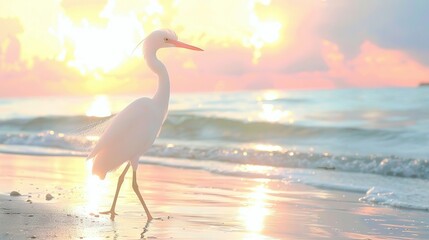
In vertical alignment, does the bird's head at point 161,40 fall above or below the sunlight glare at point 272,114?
below

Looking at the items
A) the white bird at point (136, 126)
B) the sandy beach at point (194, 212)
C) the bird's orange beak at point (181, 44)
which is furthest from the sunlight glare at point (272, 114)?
the white bird at point (136, 126)

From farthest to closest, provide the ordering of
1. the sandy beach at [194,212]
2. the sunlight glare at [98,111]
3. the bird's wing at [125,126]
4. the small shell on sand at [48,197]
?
the sunlight glare at [98,111]
the small shell on sand at [48,197]
the bird's wing at [125,126]
the sandy beach at [194,212]

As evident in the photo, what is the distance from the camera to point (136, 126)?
7.23 m

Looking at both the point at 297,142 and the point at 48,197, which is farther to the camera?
the point at 297,142

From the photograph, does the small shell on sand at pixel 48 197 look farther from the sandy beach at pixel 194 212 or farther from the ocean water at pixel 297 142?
the ocean water at pixel 297 142

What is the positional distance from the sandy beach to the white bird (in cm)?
52

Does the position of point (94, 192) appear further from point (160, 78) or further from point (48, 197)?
point (160, 78)

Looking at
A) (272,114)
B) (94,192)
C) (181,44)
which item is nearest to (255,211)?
(181,44)

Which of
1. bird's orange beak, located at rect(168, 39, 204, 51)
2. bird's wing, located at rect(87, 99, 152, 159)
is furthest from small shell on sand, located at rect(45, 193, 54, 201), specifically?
bird's orange beak, located at rect(168, 39, 204, 51)

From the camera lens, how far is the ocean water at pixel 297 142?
11609mm

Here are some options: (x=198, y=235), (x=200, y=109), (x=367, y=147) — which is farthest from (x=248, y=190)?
(x=200, y=109)

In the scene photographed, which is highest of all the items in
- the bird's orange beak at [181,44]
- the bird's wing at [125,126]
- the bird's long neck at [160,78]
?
the bird's orange beak at [181,44]

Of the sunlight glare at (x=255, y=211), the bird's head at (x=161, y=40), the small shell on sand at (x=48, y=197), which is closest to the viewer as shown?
the sunlight glare at (x=255, y=211)

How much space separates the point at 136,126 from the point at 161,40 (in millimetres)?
900
